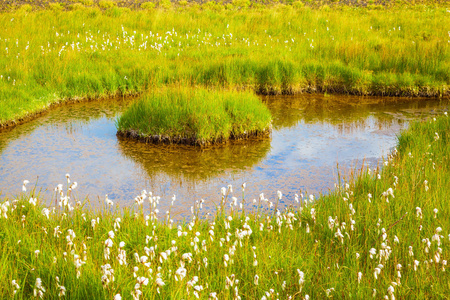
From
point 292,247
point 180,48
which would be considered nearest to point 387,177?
point 292,247

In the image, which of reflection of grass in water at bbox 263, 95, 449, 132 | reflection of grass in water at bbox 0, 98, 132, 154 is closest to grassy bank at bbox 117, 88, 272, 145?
reflection of grass in water at bbox 263, 95, 449, 132

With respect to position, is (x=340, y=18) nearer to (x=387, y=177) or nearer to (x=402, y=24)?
(x=402, y=24)

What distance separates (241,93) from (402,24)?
452 inches

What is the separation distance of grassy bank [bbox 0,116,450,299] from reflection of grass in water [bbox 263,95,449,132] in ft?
16.2

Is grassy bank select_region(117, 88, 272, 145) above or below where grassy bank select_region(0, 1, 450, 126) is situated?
below

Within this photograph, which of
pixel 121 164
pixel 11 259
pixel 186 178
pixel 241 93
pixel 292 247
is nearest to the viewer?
pixel 11 259

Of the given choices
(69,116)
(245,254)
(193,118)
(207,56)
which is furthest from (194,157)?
(207,56)

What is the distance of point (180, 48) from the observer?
54.0 feet

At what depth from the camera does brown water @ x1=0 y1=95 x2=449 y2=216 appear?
281 inches

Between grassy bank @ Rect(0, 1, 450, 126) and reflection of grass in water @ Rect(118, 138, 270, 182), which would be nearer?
reflection of grass in water @ Rect(118, 138, 270, 182)

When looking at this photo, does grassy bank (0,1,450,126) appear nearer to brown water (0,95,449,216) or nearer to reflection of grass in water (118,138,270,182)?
brown water (0,95,449,216)

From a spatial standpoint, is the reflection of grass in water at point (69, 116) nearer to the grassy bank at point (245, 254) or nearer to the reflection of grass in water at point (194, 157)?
the reflection of grass in water at point (194, 157)

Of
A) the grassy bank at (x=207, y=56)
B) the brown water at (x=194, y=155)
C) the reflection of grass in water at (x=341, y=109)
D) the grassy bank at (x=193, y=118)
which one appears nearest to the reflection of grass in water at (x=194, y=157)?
the brown water at (x=194, y=155)

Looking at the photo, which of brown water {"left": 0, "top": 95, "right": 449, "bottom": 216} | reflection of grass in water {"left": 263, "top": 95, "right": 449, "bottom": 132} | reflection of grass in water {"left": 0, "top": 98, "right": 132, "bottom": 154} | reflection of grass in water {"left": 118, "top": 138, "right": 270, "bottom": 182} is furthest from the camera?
reflection of grass in water {"left": 263, "top": 95, "right": 449, "bottom": 132}
